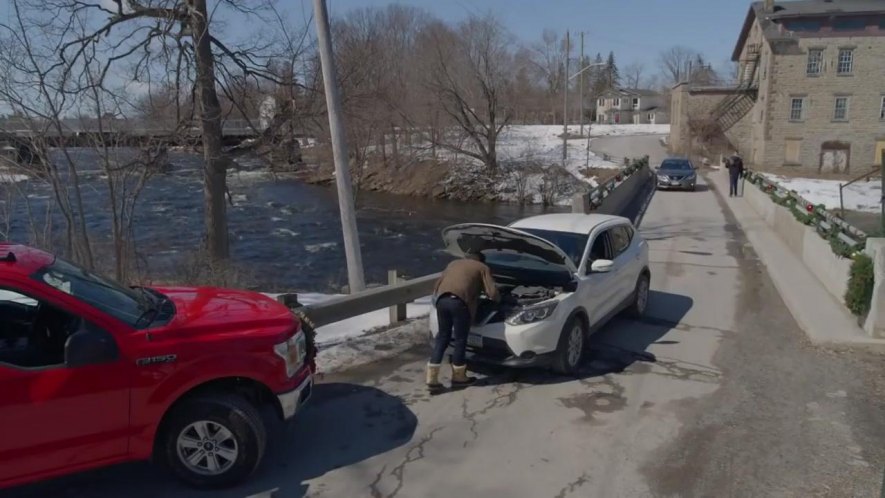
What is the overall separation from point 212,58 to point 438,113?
103 feet

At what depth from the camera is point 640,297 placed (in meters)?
9.18

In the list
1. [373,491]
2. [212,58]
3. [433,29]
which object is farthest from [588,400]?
[433,29]

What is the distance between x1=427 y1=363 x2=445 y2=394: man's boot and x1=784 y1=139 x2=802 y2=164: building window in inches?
1898

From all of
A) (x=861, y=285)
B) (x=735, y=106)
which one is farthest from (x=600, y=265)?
(x=735, y=106)

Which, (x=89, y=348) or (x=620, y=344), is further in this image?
(x=620, y=344)

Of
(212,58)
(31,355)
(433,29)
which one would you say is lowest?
(31,355)

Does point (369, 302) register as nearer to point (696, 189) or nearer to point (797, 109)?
point (696, 189)

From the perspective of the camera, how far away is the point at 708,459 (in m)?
4.96

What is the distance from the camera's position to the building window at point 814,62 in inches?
1785

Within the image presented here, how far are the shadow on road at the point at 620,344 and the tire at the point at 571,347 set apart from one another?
0.11 meters

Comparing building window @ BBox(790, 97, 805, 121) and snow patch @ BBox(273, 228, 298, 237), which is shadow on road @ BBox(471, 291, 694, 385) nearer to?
snow patch @ BBox(273, 228, 298, 237)

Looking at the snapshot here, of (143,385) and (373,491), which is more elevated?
(143,385)

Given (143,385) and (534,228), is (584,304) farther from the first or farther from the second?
(143,385)

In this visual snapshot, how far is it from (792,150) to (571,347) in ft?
155
